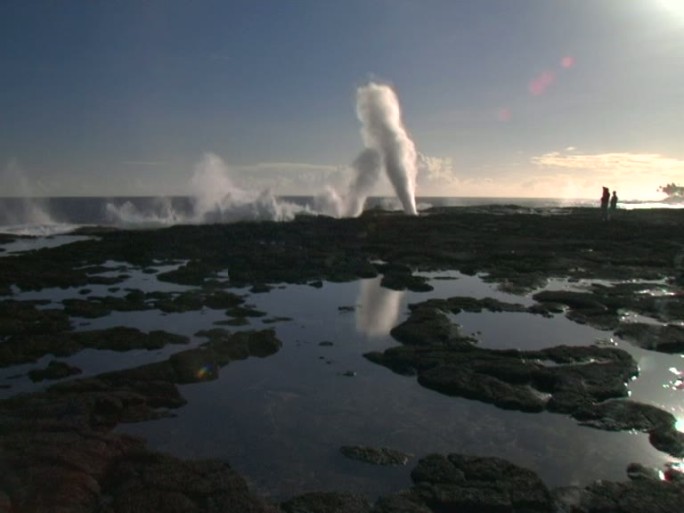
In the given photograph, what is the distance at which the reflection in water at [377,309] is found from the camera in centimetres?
1497

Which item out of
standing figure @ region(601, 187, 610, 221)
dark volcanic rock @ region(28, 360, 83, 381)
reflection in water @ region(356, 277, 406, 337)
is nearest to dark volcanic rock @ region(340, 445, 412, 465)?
reflection in water @ region(356, 277, 406, 337)

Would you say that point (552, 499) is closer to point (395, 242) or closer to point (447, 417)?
point (447, 417)

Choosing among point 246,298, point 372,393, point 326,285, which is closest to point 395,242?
point 326,285

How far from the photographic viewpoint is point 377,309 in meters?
17.3

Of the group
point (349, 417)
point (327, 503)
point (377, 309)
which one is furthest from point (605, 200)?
point (327, 503)

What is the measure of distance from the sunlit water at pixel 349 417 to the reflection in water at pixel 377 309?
0.17m

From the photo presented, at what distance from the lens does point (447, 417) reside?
30.0 feet

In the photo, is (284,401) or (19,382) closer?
(284,401)

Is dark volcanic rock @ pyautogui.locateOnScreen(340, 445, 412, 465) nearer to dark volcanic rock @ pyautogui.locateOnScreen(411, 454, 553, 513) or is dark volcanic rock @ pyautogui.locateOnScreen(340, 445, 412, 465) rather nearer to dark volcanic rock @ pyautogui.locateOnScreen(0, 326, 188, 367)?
dark volcanic rock @ pyautogui.locateOnScreen(411, 454, 553, 513)

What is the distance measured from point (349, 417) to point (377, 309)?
27.2 ft

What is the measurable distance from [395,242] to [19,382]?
2594 centimetres

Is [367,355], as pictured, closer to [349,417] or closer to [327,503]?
[349,417]

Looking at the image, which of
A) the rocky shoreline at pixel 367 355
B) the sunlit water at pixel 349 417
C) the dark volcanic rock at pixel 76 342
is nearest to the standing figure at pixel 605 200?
the rocky shoreline at pixel 367 355

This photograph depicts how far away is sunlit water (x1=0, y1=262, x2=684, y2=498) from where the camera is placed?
745 cm
